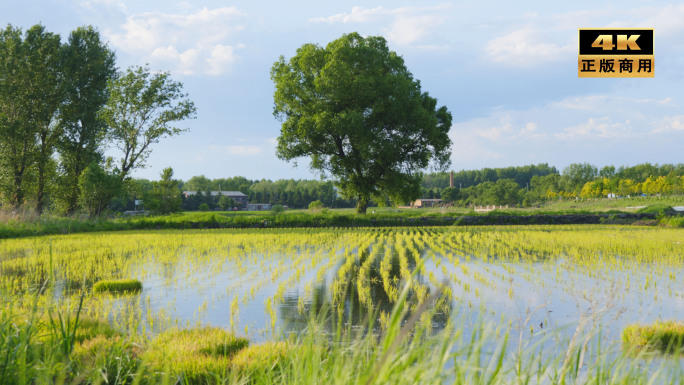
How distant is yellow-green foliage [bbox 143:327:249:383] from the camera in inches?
149

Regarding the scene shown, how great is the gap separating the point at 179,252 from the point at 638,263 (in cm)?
1232

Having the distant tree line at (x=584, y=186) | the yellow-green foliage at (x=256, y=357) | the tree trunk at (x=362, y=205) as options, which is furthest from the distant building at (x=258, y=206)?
the yellow-green foliage at (x=256, y=357)

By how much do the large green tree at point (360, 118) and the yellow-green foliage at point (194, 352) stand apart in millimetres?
25115

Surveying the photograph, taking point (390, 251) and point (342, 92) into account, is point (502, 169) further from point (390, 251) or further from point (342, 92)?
point (390, 251)

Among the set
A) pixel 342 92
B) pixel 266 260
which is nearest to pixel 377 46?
pixel 342 92

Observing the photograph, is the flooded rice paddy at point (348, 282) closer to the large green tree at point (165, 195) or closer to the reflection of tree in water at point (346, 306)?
the reflection of tree in water at point (346, 306)

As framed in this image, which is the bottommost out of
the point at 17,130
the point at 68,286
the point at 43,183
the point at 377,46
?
the point at 68,286

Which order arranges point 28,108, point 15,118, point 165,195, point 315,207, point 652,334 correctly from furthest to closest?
point 315,207, point 165,195, point 28,108, point 15,118, point 652,334

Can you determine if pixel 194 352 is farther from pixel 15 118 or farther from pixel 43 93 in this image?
pixel 43 93

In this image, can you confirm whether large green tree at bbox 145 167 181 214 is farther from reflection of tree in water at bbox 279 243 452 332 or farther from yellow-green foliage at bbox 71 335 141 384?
yellow-green foliage at bbox 71 335 141 384

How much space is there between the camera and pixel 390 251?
14.0 meters

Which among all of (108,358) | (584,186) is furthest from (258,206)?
(108,358)

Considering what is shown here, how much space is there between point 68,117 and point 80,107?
3.73 ft

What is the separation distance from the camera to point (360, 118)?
96.6 feet
